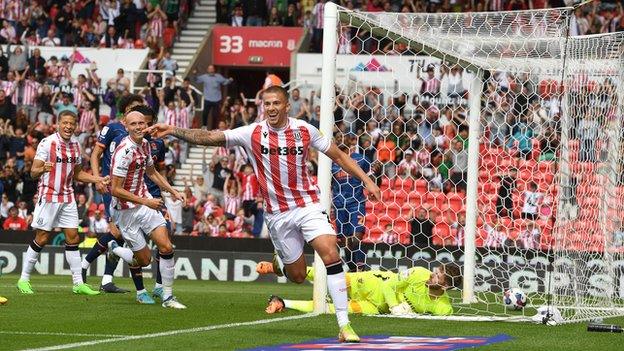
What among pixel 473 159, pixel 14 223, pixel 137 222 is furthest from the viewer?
pixel 14 223

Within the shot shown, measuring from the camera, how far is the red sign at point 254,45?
3475 centimetres

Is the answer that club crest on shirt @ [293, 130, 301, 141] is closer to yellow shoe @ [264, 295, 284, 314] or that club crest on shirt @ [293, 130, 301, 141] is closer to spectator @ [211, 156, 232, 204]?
yellow shoe @ [264, 295, 284, 314]

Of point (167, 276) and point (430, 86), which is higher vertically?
point (430, 86)

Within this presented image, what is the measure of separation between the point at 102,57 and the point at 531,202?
17.4 meters

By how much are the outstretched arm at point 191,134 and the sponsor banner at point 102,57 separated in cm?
2274

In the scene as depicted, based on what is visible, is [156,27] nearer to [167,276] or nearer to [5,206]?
[5,206]

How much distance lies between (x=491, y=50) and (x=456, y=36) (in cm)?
58

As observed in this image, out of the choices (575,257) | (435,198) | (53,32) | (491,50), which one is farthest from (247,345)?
(53,32)

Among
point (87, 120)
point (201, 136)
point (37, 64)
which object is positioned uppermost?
point (37, 64)

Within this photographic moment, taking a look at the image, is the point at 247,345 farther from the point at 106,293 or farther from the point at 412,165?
the point at 412,165

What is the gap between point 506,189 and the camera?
19609 millimetres

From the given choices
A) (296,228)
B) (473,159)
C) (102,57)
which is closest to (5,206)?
(102,57)

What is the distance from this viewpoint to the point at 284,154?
11.9 metres

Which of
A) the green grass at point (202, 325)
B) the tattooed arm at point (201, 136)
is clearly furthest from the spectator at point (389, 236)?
the tattooed arm at point (201, 136)
